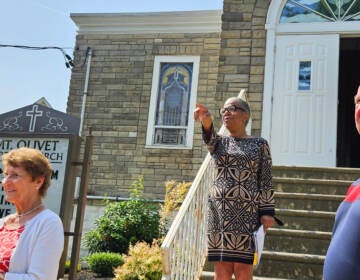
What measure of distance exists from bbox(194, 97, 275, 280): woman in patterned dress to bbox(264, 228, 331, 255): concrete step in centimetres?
147

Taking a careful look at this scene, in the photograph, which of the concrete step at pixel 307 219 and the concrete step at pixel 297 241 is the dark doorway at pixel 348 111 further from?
the concrete step at pixel 297 241

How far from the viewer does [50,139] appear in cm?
358

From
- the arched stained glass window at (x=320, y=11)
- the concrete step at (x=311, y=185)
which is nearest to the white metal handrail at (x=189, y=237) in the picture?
the concrete step at (x=311, y=185)

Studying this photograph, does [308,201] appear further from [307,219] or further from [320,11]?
[320,11]

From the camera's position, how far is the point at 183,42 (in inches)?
368

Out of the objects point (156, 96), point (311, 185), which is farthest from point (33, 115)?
point (156, 96)

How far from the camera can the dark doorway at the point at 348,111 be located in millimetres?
9586

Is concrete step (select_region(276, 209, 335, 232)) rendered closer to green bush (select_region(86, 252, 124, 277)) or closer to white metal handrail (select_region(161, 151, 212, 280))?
white metal handrail (select_region(161, 151, 212, 280))

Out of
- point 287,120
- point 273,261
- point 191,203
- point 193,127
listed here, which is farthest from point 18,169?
point 193,127

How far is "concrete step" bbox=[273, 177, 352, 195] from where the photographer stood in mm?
5023

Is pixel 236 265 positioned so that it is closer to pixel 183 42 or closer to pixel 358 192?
pixel 358 192

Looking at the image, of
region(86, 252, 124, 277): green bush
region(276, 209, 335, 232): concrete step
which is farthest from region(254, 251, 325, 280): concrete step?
region(86, 252, 124, 277): green bush

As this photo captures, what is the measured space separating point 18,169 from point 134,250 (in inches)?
118

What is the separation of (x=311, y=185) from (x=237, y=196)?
99.2 inches
